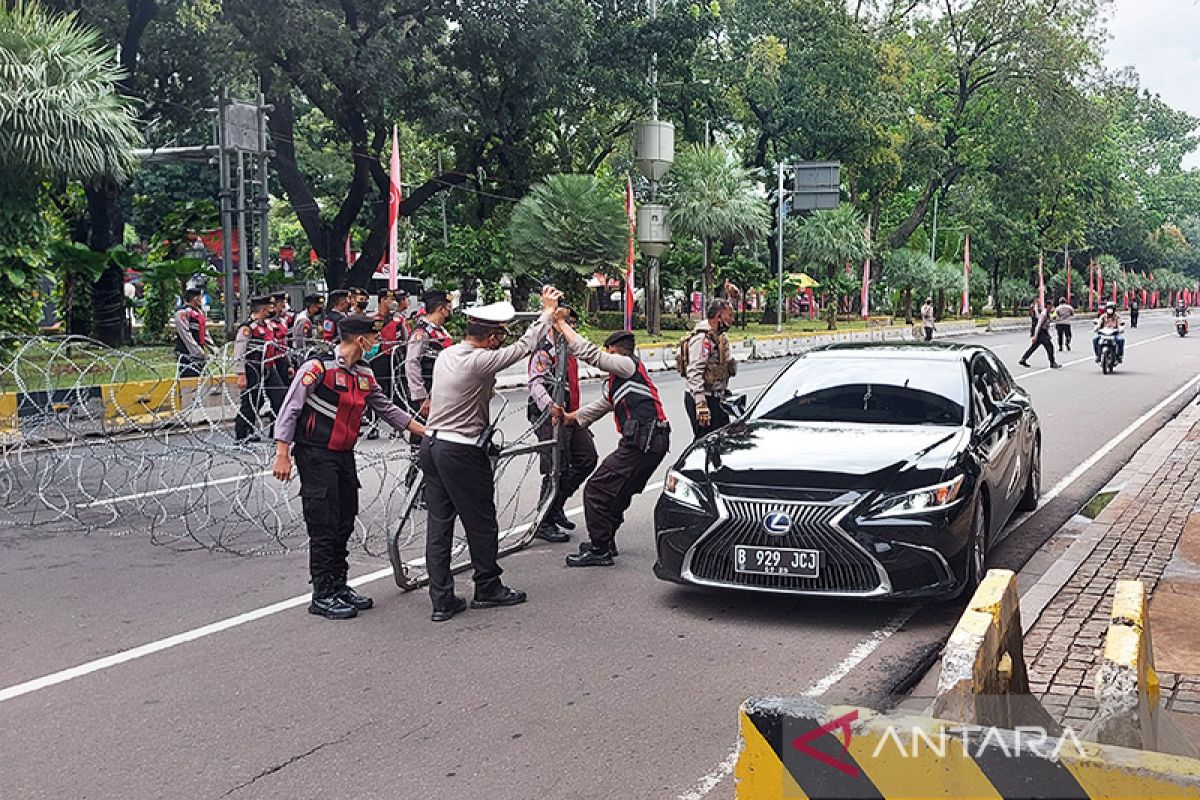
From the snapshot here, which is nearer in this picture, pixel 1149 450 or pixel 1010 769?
pixel 1010 769

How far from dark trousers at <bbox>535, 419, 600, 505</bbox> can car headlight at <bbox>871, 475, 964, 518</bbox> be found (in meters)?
3.01

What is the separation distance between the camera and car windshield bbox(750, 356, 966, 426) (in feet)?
27.5

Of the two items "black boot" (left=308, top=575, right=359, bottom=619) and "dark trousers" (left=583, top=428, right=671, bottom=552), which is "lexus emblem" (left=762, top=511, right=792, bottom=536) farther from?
"black boot" (left=308, top=575, right=359, bottom=619)

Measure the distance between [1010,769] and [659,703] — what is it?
3156 mm

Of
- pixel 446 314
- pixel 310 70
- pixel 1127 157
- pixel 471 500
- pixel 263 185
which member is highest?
pixel 1127 157

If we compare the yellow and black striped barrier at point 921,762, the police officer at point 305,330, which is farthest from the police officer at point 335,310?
the yellow and black striped barrier at point 921,762

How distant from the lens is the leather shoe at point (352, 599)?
732cm

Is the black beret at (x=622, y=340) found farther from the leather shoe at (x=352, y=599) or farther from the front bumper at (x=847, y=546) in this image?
the leather shoe at (x=352, y=599)

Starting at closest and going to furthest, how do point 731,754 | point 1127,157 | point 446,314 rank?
point 731,754 < point 446,314 < point 1127,157

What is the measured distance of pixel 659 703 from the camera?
5.68 meters

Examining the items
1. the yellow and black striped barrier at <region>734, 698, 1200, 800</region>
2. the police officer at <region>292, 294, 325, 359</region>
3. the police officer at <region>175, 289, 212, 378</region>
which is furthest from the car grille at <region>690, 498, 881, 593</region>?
the police officer at <region>175, 289, 212, 378</region>

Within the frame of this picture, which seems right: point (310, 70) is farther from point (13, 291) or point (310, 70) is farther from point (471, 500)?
point (471, 500)

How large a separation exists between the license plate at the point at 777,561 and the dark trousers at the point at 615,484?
1.64 m

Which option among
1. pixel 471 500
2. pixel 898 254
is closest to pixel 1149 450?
pixel 471 500
